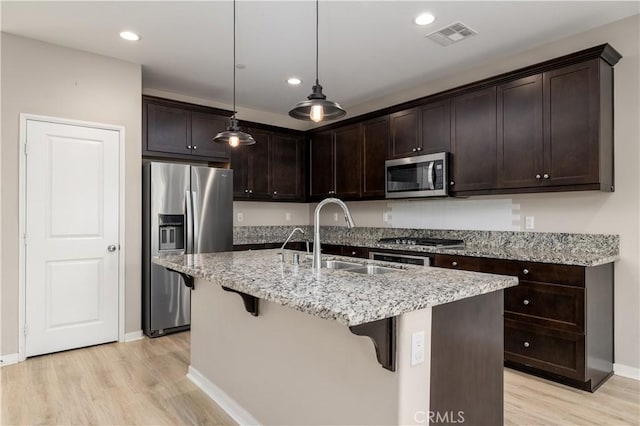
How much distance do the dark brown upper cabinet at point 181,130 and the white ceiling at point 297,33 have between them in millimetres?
321

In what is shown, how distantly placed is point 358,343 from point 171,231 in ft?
9.54

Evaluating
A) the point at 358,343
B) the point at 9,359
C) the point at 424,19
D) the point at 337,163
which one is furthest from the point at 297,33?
the point at 9,359

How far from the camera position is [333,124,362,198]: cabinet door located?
15.3 feet

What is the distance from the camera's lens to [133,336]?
3.68 m

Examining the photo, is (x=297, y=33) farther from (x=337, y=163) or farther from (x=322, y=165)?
(x=322, y=165)

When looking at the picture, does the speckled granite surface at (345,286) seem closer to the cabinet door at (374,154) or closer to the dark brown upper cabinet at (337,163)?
the cabinet door at (374,154)

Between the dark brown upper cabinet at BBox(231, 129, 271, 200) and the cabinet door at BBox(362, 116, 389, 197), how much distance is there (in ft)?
4.24

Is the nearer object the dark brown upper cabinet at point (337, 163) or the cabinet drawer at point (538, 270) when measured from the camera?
the cabinet drawer at point (538, 270)

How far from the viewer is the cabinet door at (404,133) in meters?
4.01

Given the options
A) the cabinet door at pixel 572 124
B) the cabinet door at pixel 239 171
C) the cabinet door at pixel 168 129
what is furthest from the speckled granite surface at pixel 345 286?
the cabinet door at pixel 239 171

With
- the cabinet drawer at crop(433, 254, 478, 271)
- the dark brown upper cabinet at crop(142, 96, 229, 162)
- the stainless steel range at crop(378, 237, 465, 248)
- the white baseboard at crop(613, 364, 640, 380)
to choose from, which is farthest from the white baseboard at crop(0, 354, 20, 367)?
the white baseboard at crop(613, 364, 640, 380)

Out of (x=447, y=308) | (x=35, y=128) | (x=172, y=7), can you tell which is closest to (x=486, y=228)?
(x=447, y=308)

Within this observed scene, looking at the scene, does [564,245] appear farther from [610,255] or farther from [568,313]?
[568,313]

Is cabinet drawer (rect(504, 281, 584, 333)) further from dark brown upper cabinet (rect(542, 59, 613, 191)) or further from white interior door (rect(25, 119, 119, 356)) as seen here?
white interior door (rect(25, 119, 119, 356))
